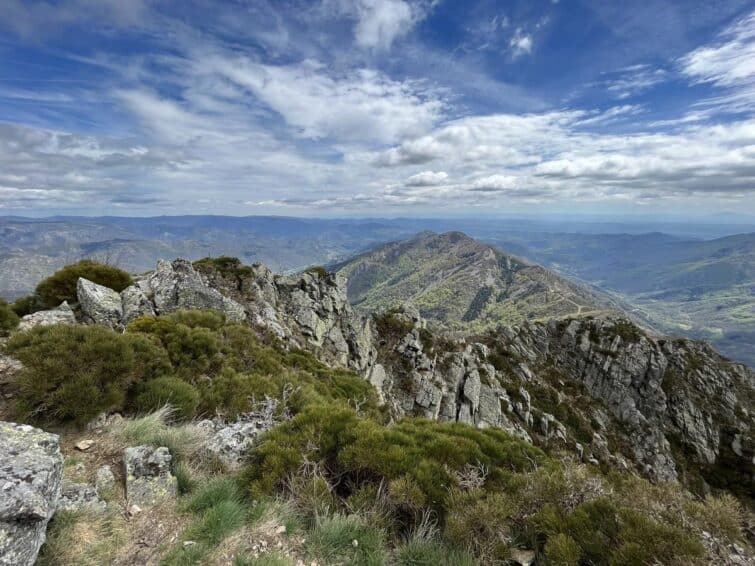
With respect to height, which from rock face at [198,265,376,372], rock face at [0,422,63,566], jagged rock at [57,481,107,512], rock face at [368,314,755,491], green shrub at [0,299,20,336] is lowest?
rock face at [368,314,755,491]

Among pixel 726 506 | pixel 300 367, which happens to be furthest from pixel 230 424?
pixel 300 367

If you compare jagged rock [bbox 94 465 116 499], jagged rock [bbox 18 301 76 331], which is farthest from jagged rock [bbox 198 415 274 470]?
jagged rock [bbox 18 301 76 331]

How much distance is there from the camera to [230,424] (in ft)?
31.4

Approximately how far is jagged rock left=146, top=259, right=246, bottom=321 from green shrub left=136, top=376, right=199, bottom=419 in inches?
529

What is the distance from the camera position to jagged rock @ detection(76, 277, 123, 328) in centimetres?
1870

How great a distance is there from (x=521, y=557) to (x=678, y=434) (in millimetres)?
82371

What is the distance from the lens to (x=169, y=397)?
9805 millimetres

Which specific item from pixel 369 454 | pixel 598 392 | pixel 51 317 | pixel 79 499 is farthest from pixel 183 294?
pixel 598 392

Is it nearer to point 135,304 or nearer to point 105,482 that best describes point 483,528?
point 105,482

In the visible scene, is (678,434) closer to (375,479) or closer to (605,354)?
(605,354)

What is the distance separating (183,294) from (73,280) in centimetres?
655

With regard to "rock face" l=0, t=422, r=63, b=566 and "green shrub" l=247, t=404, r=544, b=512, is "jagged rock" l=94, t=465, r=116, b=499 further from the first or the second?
"green shrub" l=247, t=404, r=544, b=512

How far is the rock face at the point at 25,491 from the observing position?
4340 mm

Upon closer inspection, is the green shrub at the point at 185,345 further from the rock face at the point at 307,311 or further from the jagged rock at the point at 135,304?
the rock face at the point at 307,311
